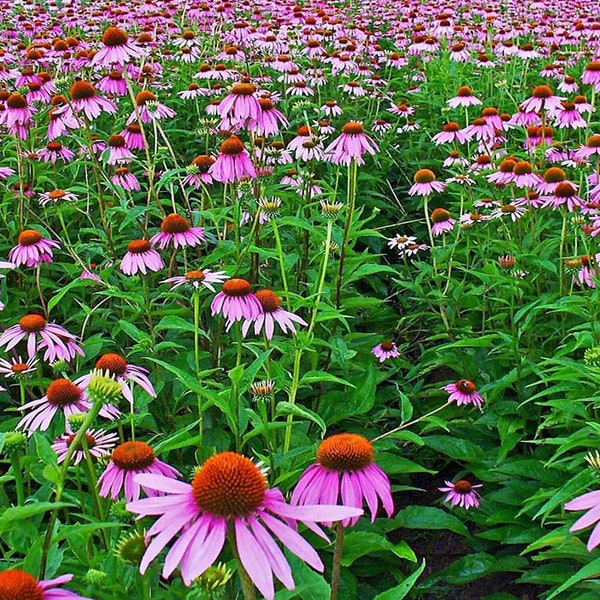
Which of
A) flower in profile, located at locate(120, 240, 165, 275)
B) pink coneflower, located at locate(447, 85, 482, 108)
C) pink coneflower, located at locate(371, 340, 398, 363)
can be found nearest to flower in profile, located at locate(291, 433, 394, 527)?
flower in profile, located at locate(120, 240, 165, 275)

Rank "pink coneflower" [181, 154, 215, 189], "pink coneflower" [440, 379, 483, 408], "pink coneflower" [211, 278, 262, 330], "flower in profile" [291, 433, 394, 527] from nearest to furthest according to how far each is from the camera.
Answer: "flower in profile" [291, 433, 394, 527]
"pink coneflower" [211, 278, 262, 330]
"pink coneflower" [440, 379, 483, 408]
"pink coneflower" [181, 154, 215, 189]

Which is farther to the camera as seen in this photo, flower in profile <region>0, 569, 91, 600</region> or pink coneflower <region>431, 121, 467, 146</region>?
pink coneflower <region>431, 121, 467, 146</region>

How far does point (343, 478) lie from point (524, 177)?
2.34 m

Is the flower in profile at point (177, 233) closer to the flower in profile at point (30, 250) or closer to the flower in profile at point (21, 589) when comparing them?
the flower in profile at point (30, 250)

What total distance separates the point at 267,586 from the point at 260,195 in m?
2.09

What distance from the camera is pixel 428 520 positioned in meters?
2.23

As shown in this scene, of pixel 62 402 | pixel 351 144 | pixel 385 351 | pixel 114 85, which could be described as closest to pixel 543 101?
pixel 351 144

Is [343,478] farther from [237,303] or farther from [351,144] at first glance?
[351,144]

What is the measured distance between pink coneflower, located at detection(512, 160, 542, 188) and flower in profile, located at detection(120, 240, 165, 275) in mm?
1534

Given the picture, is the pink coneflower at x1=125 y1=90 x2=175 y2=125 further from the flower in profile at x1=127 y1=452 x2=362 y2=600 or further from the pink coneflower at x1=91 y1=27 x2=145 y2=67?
the flower in profile at x1=127 y1=452 x2=362 y2=600

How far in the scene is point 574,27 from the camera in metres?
6.16

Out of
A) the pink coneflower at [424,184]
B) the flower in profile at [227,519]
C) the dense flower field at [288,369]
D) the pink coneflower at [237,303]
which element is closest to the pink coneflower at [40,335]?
the dense flower field at [288,369]

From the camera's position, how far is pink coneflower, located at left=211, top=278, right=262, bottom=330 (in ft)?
6.51

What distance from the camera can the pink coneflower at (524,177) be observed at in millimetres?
3168
